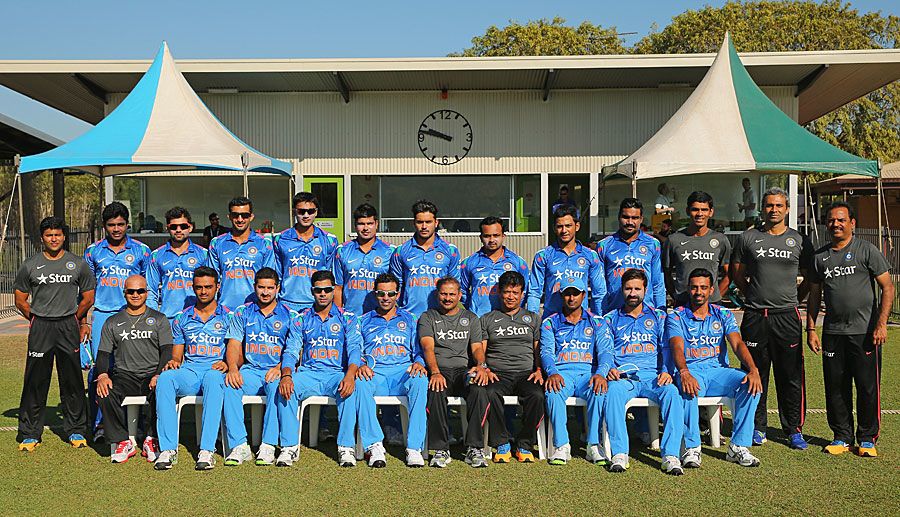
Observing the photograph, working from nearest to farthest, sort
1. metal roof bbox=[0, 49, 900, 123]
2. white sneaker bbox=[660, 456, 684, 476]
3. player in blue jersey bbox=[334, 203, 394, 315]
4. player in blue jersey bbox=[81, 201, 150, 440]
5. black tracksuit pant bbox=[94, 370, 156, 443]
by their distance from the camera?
white sneaker bbox=[660, 456, 684, 476] → black tracksuit pant bbox=[94, 370, 156, 443] → player in blue jersey bbox=[81, 201, 150, 440] → player in blue jersey bbox=[334, 203, 394, 315] → metal roof bbox=[0, 49, 900, 123]

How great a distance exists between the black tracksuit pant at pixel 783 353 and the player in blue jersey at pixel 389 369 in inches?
86.1

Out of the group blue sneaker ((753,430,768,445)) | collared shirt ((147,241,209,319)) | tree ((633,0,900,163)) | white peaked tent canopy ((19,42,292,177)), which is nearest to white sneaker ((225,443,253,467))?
collared shirt ((147,241,209,319))

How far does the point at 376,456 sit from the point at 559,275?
180 cm

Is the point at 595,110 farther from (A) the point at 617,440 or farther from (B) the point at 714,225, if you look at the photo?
(A) the point at 617,440

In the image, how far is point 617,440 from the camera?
16.7ft

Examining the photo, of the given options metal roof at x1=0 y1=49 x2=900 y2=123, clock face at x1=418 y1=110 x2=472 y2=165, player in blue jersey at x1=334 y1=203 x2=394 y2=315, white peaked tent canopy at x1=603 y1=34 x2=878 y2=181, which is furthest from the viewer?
clock face at x1=418 y1=110 x2=472 y2=165

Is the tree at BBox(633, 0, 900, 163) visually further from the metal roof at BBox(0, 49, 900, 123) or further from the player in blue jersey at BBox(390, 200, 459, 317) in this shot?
the player in blue jersey at BBox(390, 200, 459, 317)

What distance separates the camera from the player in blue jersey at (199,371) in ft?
17.0

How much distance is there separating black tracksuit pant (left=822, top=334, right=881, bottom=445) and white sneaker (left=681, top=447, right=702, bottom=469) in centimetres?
102

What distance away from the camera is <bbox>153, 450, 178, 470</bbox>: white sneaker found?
5094mm

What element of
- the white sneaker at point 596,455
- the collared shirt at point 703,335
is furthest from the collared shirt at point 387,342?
the collared shirt at point 703,335

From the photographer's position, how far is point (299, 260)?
626cm

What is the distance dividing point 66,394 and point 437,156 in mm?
10307

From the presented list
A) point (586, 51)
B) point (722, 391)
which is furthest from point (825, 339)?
point (586, 51)
